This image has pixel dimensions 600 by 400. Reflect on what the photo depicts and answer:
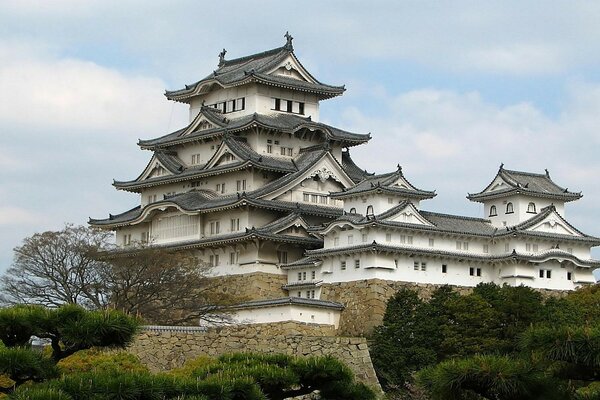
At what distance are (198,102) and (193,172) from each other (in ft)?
20.9

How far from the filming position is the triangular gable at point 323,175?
191ft

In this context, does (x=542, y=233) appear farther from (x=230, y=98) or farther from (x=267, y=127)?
(x=230, y=98)

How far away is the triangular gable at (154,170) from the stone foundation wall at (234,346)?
18.3 meters

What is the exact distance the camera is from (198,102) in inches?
2611

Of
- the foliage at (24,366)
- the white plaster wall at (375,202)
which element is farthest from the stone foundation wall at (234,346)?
the foliage at (24,366)

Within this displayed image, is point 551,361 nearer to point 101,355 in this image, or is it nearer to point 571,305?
point 101,355

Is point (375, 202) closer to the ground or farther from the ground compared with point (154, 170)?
closer to the ground

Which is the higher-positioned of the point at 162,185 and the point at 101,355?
the point at 162,185

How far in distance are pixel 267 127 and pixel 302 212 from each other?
17.0ft

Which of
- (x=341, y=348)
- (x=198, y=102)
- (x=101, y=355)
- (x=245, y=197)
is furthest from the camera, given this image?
(x=198, y=102)

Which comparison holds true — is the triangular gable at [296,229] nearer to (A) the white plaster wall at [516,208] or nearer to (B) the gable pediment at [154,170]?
(A) the white plaster wall at [516,208]

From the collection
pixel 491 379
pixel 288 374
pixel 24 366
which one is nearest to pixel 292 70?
pixel 288 374

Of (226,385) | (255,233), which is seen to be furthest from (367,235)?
(226,385)

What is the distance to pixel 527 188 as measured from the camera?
57000 mm
